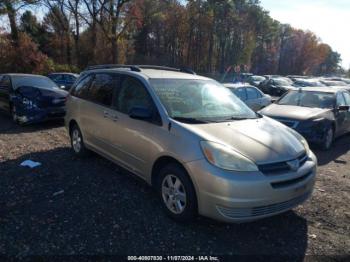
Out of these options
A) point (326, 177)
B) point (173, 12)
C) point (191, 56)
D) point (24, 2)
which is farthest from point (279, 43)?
point (326, 177)

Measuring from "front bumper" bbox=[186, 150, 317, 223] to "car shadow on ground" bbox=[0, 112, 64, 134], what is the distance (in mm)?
6505

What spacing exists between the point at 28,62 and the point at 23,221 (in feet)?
80.0

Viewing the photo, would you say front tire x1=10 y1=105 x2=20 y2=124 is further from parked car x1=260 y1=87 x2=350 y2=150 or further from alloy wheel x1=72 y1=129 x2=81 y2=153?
parked car x1=260 y1=87 x2=350 y2=150

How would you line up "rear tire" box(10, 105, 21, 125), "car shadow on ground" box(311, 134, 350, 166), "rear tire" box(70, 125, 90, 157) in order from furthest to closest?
"rear tire" box(10, 105, 21, 125) < "car shadow on ground" box(311, 134, 350, 166) < "rear tire" box(70, 125, 90, 157)

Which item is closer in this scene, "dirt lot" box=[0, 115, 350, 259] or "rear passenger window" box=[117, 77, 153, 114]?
"dirt lot" box=[0, 115, 350, 259]

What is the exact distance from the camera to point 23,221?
367cm

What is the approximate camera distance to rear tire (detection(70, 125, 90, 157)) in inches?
232

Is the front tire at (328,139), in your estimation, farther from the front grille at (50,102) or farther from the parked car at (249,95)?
the front grille at (50,102)

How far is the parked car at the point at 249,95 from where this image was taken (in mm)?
10438

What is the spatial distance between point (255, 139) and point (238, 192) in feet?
2.52

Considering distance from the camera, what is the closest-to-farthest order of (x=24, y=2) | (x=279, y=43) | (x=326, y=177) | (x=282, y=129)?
1. (x=282, y=129)
2. (x=326, y=177)
3. (x=24, y=2)
4. (x=279, y=43)

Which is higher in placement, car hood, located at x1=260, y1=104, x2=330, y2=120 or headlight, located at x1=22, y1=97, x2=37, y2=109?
car hood, located at x1=260, y1=104, x2=330, y2=120

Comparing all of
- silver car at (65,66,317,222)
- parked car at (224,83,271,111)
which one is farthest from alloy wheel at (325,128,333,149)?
silver car at (65,66,317,222)

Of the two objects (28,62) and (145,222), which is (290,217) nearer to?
(145,222)
